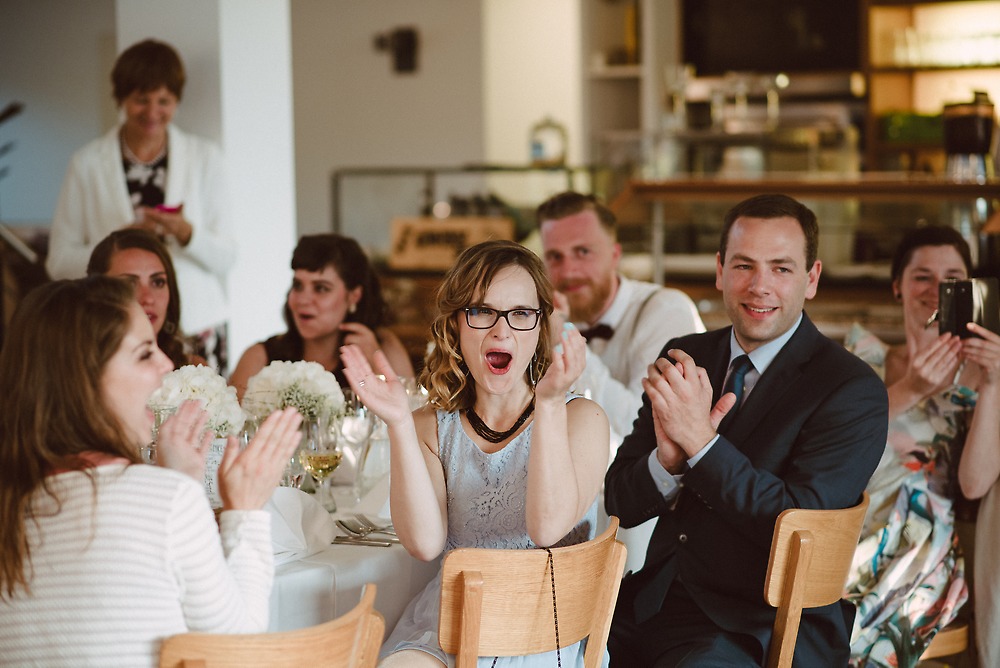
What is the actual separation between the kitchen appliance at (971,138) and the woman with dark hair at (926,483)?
4.79 feet

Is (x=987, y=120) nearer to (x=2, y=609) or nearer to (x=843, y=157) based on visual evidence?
(x=843, y=157)

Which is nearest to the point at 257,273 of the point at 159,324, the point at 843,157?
the point at 159,324

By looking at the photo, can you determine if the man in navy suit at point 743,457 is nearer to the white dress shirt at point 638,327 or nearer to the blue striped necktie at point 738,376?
the blue striped necktie at point 738,376

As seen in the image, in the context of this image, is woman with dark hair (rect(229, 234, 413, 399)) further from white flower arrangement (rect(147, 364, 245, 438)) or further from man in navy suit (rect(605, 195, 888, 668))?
man in navy suit (rect(605, 195, 888, 668))

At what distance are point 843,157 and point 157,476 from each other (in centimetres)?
663

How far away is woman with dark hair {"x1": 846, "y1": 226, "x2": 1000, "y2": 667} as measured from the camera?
106 inches

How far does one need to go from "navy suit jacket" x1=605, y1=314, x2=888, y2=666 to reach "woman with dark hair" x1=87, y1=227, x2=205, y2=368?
1497 millimetres

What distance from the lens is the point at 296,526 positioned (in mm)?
2258

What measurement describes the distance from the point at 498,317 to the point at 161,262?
1445mm

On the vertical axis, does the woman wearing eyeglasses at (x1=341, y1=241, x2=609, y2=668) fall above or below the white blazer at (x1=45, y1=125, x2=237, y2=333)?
below

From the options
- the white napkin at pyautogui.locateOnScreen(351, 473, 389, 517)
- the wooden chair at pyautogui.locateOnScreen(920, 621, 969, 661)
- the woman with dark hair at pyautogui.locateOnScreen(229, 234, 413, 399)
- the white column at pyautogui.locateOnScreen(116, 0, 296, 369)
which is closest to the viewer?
the white napkin at pyautogui.locateOnScreen(351, 473, 389, 517)

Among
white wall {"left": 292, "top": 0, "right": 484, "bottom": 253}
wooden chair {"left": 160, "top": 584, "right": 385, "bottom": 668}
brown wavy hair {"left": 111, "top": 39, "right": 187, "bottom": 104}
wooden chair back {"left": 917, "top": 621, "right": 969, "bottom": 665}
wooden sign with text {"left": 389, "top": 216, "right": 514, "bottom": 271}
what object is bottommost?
wooden chair back {"left": 917, "top": 621, "right": 969, "bottom": 665}

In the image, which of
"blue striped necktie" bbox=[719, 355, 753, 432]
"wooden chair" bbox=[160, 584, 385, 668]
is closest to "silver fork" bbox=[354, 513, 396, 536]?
"wooden chair" bbox=[160, 584, 385, 668]

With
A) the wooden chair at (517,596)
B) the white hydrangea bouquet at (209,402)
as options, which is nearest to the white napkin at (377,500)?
the white hydrangea bouquet at (209,402)
